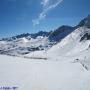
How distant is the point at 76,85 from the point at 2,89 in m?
8.23

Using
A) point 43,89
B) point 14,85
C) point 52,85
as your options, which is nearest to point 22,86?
point 14,85

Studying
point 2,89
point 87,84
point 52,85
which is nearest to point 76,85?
point 87,84

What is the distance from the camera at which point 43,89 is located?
54.0ft

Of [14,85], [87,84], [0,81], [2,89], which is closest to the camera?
[2,89]

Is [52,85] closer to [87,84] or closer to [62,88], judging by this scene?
[62,88]

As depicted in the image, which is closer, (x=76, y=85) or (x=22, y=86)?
(x=22, y=86)

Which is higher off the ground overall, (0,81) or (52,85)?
(0,81)

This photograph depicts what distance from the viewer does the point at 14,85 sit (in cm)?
1634

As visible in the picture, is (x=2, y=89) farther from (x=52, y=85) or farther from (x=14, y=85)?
(x=52, y=85)

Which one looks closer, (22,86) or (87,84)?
(22,86)

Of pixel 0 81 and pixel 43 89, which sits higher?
pixel 0 81

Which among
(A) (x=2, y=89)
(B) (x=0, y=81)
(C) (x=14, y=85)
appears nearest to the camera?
(A) (x=2, y=89)

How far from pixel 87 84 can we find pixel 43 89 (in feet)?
18.7

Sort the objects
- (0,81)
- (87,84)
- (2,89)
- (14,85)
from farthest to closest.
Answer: (87,84)
(0,81)
(14,85)
(2,89)
